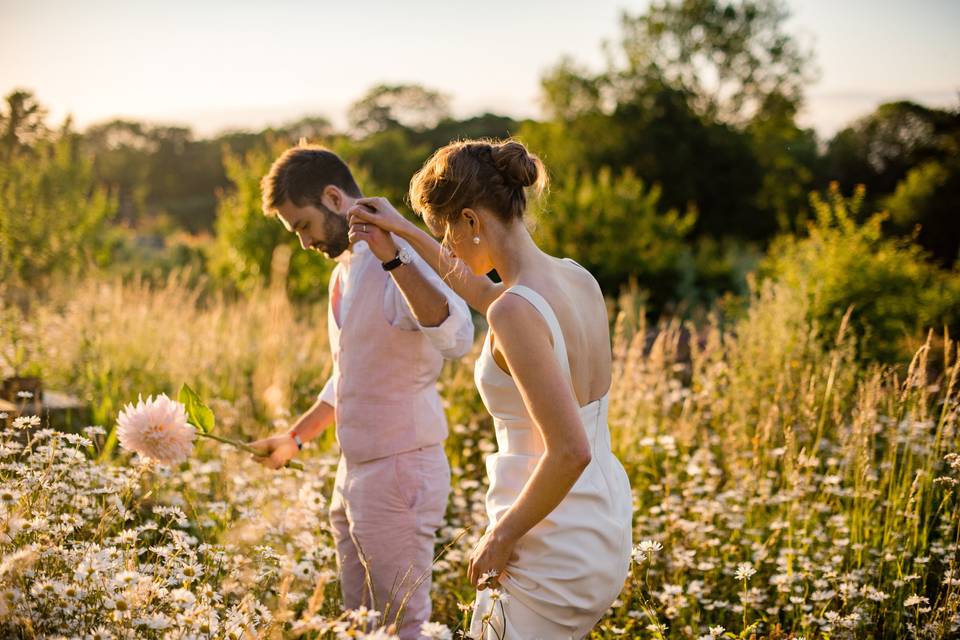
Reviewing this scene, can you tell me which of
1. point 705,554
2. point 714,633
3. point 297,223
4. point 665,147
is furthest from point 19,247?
point 665,147

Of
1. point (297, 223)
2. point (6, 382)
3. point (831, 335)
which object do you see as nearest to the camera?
point (297, 223)

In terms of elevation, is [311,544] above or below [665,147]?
below

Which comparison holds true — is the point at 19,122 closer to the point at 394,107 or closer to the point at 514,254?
the point at 514,254

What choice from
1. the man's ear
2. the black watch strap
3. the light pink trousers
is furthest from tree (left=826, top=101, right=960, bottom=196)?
the black watch strap

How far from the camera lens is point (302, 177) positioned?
114 inches

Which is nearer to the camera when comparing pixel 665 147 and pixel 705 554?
pixel 705 554

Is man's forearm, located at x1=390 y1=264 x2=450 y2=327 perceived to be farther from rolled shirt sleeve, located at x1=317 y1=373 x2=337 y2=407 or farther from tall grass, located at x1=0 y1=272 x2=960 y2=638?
tall grass, located at x1=0 y1=272 x2=960 y2=638

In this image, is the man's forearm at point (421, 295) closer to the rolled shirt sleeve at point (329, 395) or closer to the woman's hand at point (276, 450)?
the rolled shirt sleeve at point (329, 395)

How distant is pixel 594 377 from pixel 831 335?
16.7 ft

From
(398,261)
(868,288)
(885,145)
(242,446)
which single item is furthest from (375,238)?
(885,145)

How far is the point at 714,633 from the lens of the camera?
2.15 metres

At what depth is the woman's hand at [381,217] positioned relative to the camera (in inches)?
97.3

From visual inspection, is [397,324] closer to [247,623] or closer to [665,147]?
[247,623]

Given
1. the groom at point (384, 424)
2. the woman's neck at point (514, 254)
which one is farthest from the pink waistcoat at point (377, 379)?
the woman's neck at point (514, 254)
